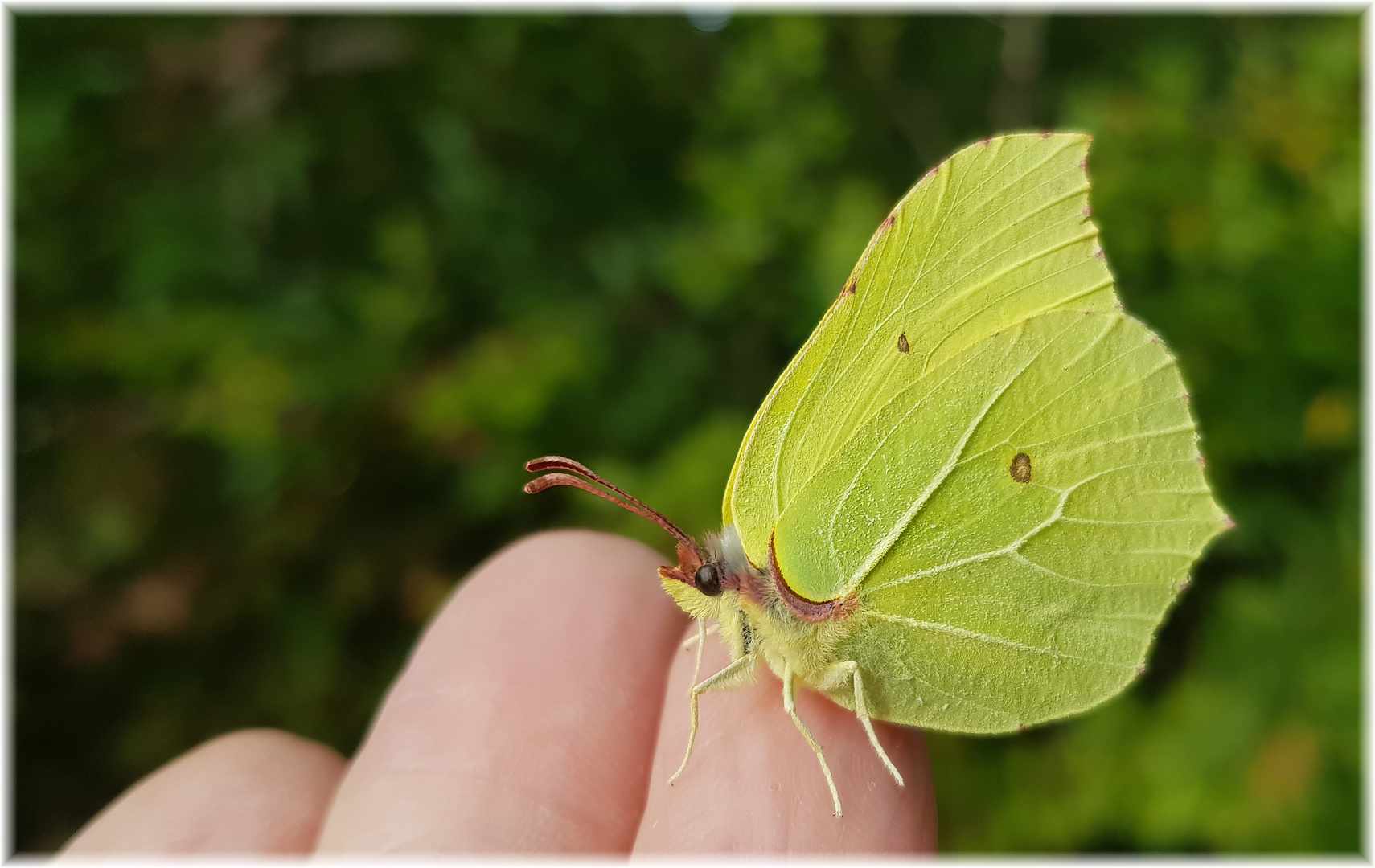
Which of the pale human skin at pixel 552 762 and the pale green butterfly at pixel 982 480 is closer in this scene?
the pale green butterfly at pixel 982 480

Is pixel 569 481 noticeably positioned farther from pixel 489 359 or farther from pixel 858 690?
pixel 489 359

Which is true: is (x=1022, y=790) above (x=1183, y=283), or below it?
below

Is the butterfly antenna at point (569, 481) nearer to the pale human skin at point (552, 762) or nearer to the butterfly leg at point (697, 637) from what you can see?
the butterfly leg at point (697, 637)

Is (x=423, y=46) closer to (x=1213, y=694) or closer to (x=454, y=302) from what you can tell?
(x=454, y=302)

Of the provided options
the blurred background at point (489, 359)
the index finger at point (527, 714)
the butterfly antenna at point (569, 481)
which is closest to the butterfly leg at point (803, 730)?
the butterfly antenna at point (569, 481)

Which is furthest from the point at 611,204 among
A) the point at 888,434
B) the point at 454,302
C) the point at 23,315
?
the point at 888,434

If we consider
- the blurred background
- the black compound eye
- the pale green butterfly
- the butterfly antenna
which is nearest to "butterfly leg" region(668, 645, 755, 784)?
the pale green butterfly

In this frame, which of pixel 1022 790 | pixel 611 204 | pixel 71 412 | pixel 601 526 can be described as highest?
pixel 611 204

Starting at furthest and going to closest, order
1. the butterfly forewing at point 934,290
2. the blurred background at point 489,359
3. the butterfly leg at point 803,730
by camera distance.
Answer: the blurred background at point 489,359, the butterfly leg at point 803,730, the butterfly forewing at point 934,290
